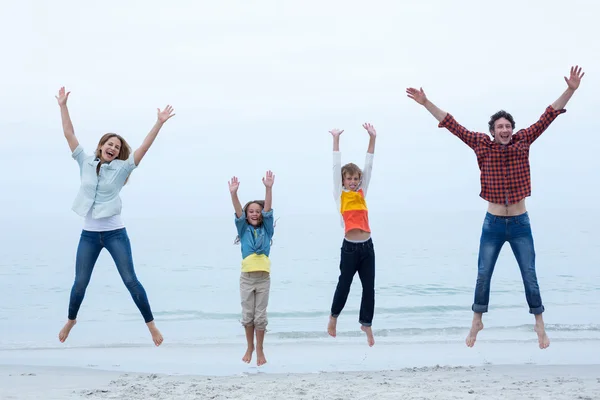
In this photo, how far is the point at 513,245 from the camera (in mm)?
7250

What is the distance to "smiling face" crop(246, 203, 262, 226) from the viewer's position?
25.0ft

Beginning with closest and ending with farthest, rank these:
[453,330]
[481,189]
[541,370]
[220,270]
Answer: [481,189]
[541,370]
[453,330]
[220,270]

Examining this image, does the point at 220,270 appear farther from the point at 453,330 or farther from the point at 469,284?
the point at 453,330

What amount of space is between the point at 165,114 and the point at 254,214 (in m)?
1.47

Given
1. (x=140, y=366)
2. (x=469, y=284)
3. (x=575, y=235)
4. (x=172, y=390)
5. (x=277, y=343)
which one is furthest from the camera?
(x=575, y=235)

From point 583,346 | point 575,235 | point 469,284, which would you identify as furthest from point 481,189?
point 575,235

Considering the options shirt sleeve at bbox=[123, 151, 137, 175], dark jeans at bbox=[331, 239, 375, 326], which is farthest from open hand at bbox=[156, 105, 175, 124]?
dark jeans at bbox=[331, 239, 375, 326]

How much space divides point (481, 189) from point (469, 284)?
48.6 ft

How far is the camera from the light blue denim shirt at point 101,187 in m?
7.12

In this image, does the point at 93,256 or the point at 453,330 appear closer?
the point at 93,256

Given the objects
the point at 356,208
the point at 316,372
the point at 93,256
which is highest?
the point at 356,208

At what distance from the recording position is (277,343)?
39.4 ft

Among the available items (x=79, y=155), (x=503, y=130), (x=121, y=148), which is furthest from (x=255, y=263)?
(x=503, y=130)

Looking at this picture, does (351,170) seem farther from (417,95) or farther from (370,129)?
(417,95)
